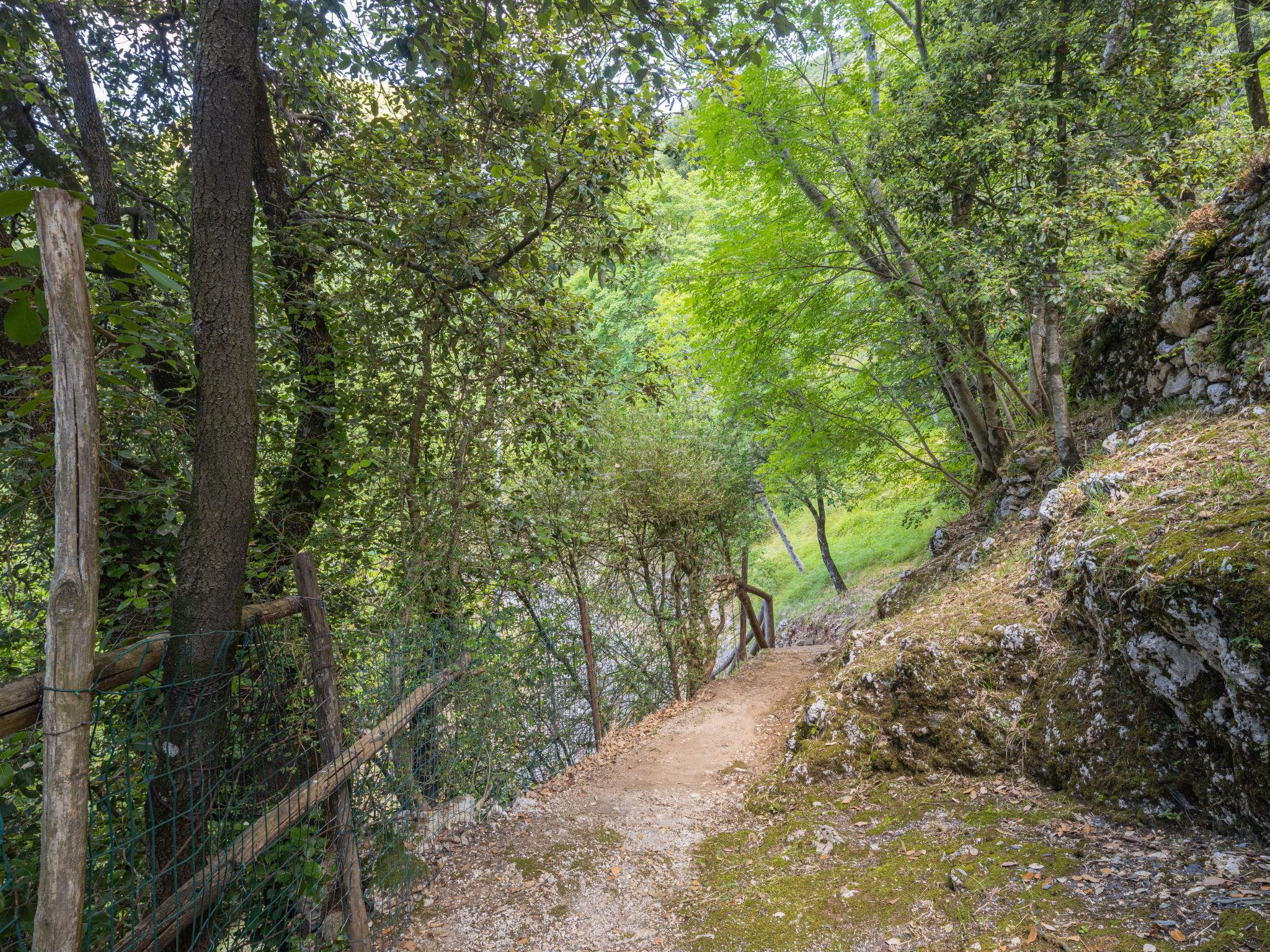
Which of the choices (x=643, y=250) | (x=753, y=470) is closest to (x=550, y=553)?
(x=643, y=250)

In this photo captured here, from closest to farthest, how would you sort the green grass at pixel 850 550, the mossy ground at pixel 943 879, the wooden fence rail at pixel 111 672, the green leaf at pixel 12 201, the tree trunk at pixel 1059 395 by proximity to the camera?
the green leaf at pixel 12 201
the wooden fence rail at pixel 111 672
the mossy ground at pixel 943 879
the tree trunk at pixel 1059 395
the green grass at pixel 850 550

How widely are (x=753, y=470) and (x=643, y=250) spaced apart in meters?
5.96

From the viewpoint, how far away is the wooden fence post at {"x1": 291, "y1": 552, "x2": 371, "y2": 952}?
109 inches

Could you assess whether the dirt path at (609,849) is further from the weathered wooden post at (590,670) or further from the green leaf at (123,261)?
the green leaf at (123,261)

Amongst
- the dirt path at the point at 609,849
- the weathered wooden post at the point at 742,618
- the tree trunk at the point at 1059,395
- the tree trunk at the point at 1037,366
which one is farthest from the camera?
the weathered wooden post at the point at 742,618

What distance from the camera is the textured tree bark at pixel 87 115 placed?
318 centimetres

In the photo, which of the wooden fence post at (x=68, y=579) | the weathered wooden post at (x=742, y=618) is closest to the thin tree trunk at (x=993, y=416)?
the weathered wooden post at (x=742, y=618)

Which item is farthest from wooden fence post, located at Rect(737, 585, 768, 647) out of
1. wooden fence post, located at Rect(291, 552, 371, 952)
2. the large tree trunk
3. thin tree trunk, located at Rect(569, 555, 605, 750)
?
the large tree trunk

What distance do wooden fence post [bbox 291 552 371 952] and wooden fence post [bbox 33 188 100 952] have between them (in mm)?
1354

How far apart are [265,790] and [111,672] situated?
4.02ft

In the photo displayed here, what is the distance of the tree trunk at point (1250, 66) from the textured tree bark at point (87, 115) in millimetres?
8022

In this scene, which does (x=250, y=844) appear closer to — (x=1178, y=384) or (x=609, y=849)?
(x=609, y=849)

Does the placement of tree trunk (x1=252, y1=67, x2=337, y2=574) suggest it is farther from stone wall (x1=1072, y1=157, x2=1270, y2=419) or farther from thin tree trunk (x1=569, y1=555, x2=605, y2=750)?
stone wall (x1=1072, y1=157, x2=1270, y2=419)

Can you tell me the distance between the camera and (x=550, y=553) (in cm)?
575
